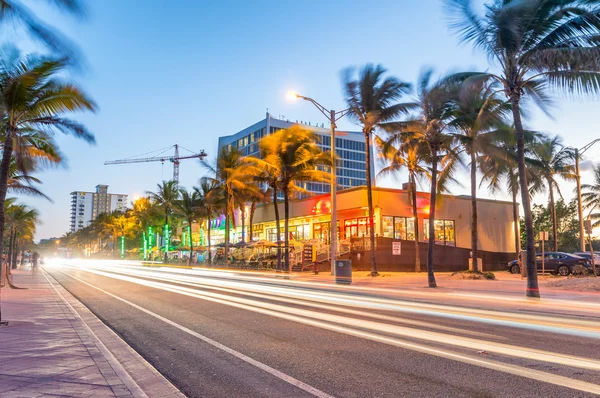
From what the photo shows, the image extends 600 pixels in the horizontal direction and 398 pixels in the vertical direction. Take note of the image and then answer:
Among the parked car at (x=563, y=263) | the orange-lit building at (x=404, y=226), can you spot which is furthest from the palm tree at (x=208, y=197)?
the parked car at (x=563, y=263)

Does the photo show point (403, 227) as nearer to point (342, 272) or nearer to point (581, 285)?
point (342, 272)

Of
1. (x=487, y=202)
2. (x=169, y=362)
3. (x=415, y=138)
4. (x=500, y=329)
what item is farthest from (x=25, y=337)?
(x=487, y=202)

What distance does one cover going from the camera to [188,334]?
29.7 ft

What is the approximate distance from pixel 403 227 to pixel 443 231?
4699 mm

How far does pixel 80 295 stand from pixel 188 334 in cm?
1137

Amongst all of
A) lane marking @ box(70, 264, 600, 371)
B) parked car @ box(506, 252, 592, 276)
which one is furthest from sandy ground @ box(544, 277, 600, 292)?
lane marking @ box(70, 264, 600, 371)

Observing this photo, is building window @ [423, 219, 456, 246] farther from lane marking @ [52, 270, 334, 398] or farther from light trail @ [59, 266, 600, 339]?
lane marking @ [52, 270, 334, 398]

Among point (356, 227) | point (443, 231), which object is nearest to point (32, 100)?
point (356, 227)

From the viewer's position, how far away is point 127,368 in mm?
6297

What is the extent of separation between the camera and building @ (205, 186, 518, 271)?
125ft

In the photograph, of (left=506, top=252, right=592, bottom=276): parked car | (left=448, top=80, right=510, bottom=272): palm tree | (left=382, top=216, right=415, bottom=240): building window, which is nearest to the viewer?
(left=448, top=80, right=510, bottom=272): palm tree

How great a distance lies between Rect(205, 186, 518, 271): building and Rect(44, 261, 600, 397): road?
24264mm

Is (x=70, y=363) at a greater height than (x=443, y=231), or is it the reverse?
(x=443, y=231)

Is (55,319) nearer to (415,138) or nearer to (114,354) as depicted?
(114,354)
